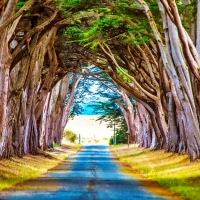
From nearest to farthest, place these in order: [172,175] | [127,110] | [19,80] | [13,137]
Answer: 1. [172,175]
2. [19,80]
3. [13,137]
4. [127,110]

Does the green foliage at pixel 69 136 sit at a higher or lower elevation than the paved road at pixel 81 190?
higher

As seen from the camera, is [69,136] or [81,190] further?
[69,136]

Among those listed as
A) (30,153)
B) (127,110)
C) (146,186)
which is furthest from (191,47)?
(127,110)

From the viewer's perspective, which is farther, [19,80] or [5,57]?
[19,80]

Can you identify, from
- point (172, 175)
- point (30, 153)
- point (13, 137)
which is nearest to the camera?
point (172, 175)

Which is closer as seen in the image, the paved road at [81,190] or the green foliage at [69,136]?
the paved road at [81,190]

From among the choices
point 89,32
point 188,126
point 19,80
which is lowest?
point 188,126

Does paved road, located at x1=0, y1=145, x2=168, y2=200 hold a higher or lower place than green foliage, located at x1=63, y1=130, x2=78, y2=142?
lower

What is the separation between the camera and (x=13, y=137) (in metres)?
27.1

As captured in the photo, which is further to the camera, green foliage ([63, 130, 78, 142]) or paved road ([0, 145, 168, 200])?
green foliage ([63, 130, 78, 142])

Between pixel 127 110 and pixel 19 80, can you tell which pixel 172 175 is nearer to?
pixel 19 80

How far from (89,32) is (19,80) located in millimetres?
5126

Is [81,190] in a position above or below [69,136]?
below

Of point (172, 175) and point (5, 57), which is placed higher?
point (5, 57)
